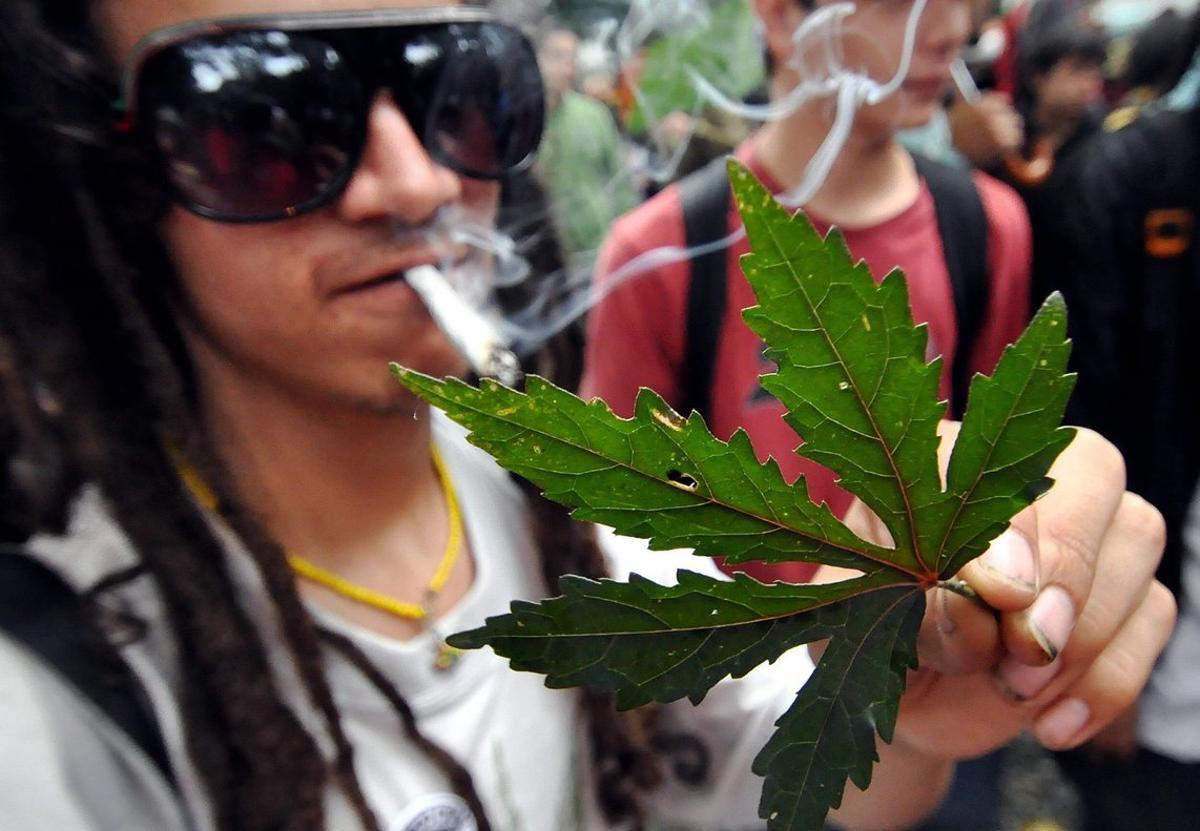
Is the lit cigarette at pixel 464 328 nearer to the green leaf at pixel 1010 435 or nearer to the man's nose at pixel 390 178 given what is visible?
the man's nose at pixel 390 178

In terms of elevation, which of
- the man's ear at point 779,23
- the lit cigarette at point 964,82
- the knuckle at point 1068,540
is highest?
the man's ear at point 779,23

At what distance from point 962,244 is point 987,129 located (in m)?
0.13

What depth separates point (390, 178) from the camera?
53cm

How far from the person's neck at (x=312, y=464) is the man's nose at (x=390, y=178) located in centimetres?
14

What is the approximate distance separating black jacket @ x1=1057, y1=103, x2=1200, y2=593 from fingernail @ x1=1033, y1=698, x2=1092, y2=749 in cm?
12

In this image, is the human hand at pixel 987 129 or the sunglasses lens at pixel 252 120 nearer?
the sunglasses lens at pixel 252 120

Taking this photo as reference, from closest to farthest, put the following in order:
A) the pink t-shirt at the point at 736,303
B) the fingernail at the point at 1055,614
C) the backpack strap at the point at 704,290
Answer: the fingernail at the point at 1055,614 < the pink t-shirt at the point at 736,303 < the backpack strap at the point at 704,290

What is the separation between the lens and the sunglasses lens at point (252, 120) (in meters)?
0.50

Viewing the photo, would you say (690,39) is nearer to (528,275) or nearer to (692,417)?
(528,275)

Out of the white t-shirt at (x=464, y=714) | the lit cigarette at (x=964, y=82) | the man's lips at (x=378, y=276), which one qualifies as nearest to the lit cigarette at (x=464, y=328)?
the man's lips at (x=378, y=276)

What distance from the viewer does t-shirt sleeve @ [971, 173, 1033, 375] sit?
23.9 inches

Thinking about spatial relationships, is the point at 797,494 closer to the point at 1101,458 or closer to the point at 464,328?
the point at 1101,458

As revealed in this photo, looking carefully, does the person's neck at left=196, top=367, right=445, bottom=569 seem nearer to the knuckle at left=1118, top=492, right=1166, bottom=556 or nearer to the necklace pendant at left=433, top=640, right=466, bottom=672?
the necklace pendant at left=433, top=640, right=466, bottom=672

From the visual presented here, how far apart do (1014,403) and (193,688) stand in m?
0.51
